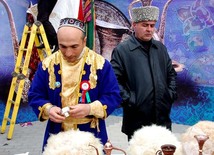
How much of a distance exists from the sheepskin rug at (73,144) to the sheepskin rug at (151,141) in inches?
6.3

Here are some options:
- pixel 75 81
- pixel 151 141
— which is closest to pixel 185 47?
pixel 75 81

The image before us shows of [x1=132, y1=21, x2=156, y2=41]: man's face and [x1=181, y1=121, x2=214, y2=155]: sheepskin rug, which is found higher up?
[x1=132, y1=21, x2=156, y2=41]: man's face

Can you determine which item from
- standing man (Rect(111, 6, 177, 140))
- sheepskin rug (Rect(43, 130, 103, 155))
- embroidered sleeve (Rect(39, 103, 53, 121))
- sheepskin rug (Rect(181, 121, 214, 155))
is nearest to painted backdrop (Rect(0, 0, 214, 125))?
standing man (Rect(111, 6, 177, 140))

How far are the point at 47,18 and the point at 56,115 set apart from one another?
3.32 metres

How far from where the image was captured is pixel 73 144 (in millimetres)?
1562

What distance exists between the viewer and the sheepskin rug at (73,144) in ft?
5.06

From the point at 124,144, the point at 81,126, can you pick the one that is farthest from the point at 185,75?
the point at 81,126

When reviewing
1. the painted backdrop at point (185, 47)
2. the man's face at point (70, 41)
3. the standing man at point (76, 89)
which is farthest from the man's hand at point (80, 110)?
the painted backdrop at point (185, 47)

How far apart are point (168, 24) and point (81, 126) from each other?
141 inches

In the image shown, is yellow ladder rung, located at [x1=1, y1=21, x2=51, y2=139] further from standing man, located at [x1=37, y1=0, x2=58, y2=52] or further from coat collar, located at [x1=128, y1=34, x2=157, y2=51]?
coat collar, located at [x1=128, y1=34, x2=157, y2=51]

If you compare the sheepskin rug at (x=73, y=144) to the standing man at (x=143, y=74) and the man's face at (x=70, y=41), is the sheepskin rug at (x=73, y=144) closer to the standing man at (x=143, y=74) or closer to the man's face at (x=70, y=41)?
the man's face at (x=70, y=41)

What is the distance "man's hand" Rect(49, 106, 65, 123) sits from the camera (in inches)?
77.2

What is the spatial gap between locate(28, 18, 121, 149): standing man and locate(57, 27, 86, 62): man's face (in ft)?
0.08

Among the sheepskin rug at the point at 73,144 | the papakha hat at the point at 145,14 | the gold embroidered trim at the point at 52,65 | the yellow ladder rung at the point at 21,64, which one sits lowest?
the yellow ladder rung at the point at 21,64
